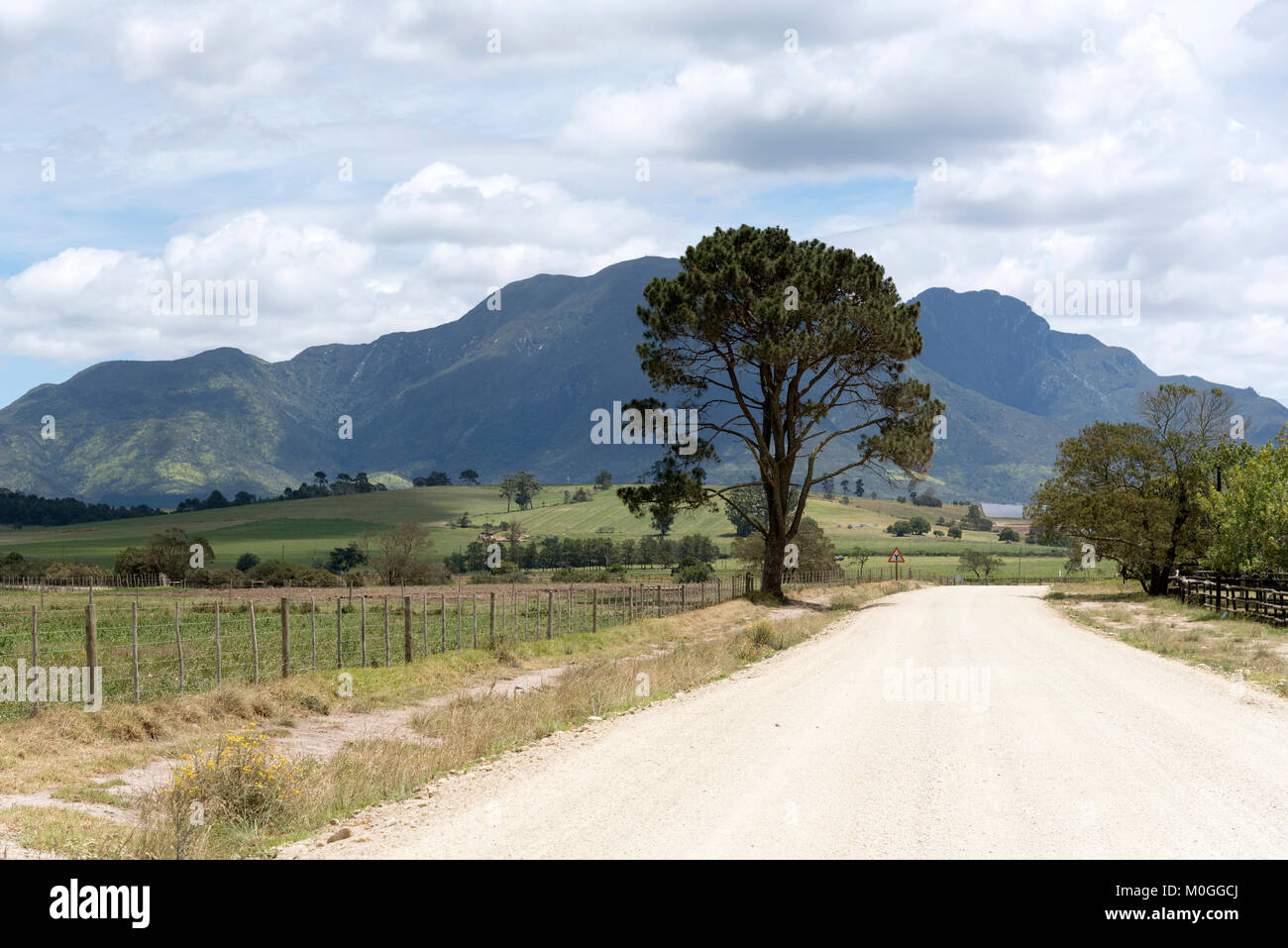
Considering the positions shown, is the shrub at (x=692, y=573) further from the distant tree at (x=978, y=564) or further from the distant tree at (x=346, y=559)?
the distant tree at (x=346, y=559)

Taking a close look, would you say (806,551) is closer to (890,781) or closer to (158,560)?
(158,560)

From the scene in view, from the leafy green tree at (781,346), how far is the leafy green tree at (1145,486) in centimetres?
1367

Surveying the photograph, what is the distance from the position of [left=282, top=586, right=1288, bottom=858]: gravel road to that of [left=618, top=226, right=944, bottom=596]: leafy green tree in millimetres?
26675

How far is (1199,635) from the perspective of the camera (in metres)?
29.2

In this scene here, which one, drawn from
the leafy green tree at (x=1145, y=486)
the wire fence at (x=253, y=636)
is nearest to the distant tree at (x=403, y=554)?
the wire fence at (x=253, y=636)

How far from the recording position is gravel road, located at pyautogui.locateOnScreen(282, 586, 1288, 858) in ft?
25.4

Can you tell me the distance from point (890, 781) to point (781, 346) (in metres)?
33.3

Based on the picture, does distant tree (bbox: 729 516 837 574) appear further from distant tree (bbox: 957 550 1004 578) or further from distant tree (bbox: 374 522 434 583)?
distant tree (bbox: 957 550 1004 578)

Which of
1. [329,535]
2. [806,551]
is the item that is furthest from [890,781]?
[329,535]

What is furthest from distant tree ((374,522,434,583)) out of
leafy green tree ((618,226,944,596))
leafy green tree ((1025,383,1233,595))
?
leafy green tree ((1025,383,1233,595))

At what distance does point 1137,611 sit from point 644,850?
40781mm

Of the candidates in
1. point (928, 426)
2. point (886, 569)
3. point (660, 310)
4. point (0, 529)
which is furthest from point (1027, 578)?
point (0, 529)

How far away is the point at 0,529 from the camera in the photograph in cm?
17512
